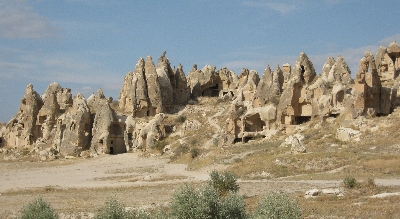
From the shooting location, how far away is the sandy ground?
22859 mm

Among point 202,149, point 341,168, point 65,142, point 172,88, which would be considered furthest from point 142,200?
point 172,88

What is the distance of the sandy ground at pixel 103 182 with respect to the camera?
75.0 feet

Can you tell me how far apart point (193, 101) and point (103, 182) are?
30.2m

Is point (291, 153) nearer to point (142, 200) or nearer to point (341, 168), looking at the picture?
point (341, 168)

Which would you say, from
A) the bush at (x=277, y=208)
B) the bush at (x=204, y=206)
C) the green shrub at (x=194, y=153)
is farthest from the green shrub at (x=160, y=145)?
the bush at (x=277, y=208)

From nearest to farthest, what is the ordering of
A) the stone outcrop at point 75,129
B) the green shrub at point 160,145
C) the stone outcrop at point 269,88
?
the green shrub at point 160,145 < the stone outcrop at point 269,88 < the stone outcrop at point 75,129

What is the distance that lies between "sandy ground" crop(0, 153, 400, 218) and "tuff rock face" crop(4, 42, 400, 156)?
3.91 metres

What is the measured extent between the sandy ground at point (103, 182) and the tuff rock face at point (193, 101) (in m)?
3.91

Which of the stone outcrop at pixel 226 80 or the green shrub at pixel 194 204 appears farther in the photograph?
the stone outcrop at pixel 226 80

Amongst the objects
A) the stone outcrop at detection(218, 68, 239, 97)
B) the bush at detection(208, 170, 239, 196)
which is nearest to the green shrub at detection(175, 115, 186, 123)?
the stone outcrop at detection(218, 68, 239, 97)

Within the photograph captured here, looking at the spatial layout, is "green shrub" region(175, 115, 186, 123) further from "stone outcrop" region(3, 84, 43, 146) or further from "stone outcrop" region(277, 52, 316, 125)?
"stone outcrop" region(3, 84, 43, 146)

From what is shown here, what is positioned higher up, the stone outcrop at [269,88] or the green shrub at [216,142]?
the stone outcrop at [269,88]

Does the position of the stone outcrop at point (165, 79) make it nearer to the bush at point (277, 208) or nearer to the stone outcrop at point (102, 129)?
the stone outcrop at point (102, 129)

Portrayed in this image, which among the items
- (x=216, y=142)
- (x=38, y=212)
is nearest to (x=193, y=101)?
(x=216, y=142)
